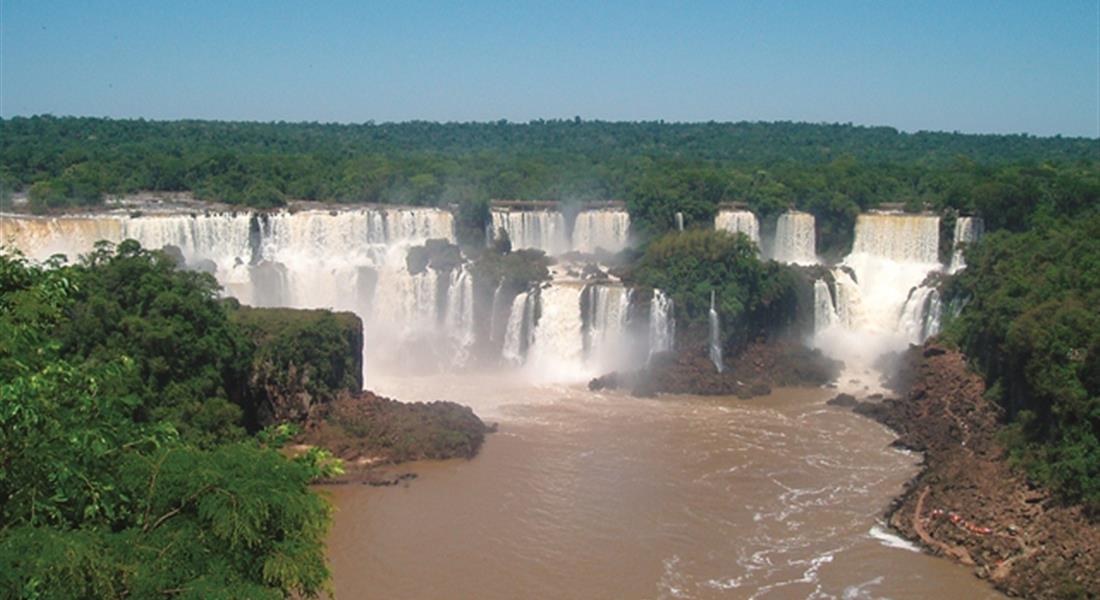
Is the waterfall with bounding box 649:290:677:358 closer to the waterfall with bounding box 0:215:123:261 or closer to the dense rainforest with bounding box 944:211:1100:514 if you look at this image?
the dense rainforest with bounding box 944:211:1100:514

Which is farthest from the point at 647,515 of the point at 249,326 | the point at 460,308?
the point at 460,308

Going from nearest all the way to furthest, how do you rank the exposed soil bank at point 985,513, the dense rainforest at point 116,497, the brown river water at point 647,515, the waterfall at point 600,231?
the dense rainforest at point 116,497, the exposed soil bank at point 985,513, the brown river water at point 647,515, the waterfall at point 600,231

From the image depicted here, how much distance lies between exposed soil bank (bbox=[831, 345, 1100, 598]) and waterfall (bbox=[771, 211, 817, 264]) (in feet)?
45.8

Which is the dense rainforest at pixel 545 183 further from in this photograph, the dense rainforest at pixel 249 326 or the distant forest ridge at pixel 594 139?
the distant forest ridge at pixel 594 139

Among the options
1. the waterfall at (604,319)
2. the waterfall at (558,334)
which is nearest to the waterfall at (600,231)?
the waterfall at (558,334)

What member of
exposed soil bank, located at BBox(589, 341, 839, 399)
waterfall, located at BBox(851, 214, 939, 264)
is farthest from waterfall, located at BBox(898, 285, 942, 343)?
waterfall, located at BBox(851, 214, 939, 264)

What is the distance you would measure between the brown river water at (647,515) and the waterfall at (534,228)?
41.2ft

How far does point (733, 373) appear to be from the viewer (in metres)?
30.1

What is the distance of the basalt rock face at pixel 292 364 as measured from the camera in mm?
22750

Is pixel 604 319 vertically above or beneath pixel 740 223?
beneath

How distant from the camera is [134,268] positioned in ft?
65.5

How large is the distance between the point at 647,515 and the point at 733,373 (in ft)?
35.8

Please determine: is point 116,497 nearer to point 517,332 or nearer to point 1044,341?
point 1044,341

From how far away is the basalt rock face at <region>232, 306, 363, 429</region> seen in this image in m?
22.8
